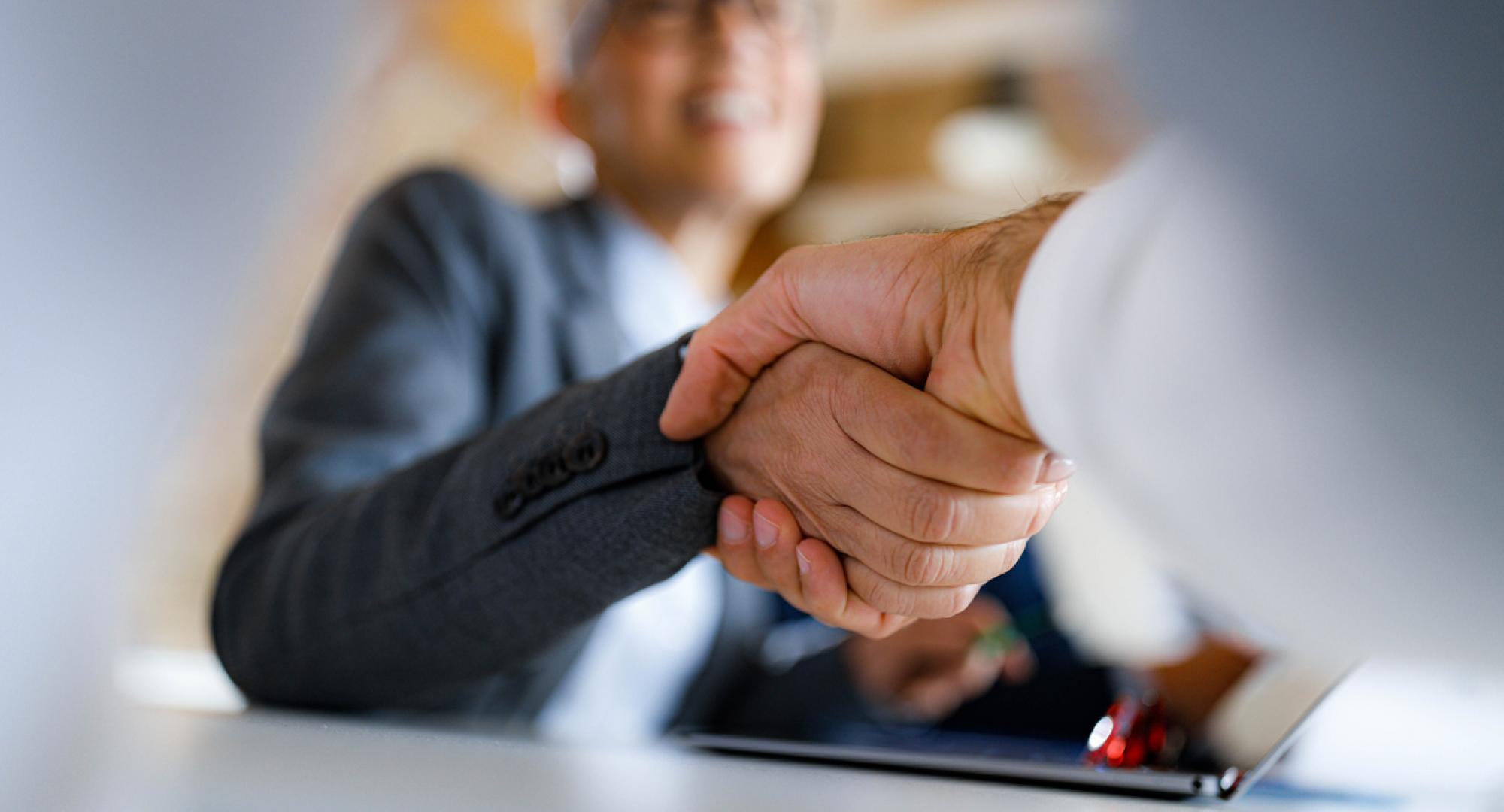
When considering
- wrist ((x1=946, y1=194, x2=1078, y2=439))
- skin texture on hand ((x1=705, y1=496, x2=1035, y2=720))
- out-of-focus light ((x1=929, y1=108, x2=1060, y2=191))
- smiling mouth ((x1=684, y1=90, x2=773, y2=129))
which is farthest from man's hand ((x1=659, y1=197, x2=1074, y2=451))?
out-of-focus light ((x1=929, y1=108, x2=1060, y2=191))

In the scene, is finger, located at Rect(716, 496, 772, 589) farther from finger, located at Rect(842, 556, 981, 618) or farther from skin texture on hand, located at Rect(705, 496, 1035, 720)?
skin texture on hand, located at Rect(705, 496, 1035, 720)

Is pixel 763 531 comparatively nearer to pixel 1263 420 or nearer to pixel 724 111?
pixel 1263 420

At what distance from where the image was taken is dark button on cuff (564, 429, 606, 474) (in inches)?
12.1

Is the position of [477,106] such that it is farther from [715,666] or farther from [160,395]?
[160,395]

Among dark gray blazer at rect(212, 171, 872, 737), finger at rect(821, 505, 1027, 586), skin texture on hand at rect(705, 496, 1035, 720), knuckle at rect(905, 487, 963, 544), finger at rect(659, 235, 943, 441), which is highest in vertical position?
finger at rect(659, 235, 943, 441)

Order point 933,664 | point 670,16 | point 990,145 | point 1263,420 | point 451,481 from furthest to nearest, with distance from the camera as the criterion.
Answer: point 990,145, point 670,16, point 933,664, point 451,481, point 1263,420

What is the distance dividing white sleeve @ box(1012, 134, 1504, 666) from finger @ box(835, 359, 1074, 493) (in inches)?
1.3

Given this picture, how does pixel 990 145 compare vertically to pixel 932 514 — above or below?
below

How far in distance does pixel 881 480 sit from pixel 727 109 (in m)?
0.65

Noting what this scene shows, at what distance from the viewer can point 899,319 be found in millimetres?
232

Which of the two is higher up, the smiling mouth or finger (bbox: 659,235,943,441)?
finger (bbox: 659,235,943,441)

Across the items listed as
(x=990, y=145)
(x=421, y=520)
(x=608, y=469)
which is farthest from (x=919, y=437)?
(x=990, y=145)

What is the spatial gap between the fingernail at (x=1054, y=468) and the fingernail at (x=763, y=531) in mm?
83

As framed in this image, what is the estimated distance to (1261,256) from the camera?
135mm
